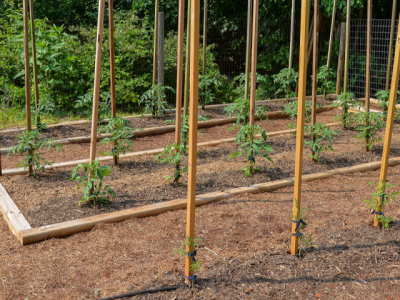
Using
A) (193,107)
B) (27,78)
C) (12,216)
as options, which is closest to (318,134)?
(193,107)

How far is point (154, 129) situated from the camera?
7273mm

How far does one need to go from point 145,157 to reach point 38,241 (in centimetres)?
229

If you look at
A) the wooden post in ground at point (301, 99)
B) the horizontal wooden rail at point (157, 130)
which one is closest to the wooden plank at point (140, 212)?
the wooden post in ground at point (301, 99)

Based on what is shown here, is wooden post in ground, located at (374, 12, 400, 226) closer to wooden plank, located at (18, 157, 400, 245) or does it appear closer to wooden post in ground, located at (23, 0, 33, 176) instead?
wooden plank, located at (18, 157, 400, 245)

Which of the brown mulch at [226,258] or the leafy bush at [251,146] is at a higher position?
the leafy bush at [251,146]

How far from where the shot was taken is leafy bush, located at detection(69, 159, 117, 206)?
414cm

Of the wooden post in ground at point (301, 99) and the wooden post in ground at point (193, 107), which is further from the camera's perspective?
the wooden post in ground at point (301, 99)

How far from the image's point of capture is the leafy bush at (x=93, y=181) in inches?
163

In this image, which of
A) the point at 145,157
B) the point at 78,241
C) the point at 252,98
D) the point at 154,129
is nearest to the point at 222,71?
the point at 154,129

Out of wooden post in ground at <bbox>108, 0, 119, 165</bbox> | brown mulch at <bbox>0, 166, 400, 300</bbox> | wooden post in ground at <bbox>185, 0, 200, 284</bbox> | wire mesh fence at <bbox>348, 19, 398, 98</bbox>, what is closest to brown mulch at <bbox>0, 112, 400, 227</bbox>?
brown mulch at <bbox>0, 166, 400, 300</bbox>

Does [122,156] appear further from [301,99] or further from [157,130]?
[301,99]

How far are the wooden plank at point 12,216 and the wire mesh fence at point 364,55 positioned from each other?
870cm

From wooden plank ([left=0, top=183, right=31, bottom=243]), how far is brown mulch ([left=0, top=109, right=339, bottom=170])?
4.50 ft

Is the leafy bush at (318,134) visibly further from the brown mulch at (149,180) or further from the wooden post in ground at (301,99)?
the wooden post in ground at (301,99)
